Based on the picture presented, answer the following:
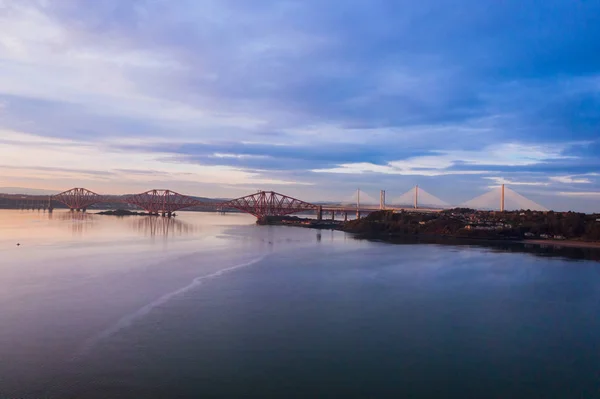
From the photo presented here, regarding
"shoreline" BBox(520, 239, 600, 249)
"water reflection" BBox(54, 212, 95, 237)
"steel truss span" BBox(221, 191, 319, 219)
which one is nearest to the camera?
"shoreline" BBox(520, 239, 600, 249)

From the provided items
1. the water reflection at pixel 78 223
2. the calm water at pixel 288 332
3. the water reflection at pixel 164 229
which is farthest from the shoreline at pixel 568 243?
the water reflection at pixel 78 223

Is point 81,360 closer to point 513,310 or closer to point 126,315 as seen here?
point 126,315

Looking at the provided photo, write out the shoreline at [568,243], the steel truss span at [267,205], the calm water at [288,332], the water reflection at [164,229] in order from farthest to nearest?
the steel truss span at [267,205] < the water reflection at [164,229] < the shoreline at [568,243] < the calm water at [288,332]

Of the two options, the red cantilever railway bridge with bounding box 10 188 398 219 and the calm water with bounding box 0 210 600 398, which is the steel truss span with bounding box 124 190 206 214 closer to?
the red cantilever railway bridge with bounding box 10 188 398 219

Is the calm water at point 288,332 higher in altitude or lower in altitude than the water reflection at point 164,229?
lower

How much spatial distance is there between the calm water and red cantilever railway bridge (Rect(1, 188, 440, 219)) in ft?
65.7

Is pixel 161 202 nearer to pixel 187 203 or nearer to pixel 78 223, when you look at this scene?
pixel 187 203

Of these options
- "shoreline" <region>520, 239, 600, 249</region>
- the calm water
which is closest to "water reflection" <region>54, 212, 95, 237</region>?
the calm water

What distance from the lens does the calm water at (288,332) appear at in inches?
132

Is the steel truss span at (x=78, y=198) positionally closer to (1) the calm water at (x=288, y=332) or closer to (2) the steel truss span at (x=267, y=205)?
(2) the steel truss span at (x=267, y=205)

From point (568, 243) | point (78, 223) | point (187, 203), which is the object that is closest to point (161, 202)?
point (187, 203)

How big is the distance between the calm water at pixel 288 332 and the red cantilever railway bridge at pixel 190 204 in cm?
2002

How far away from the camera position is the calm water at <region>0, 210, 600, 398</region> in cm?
335

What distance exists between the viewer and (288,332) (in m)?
4.49
